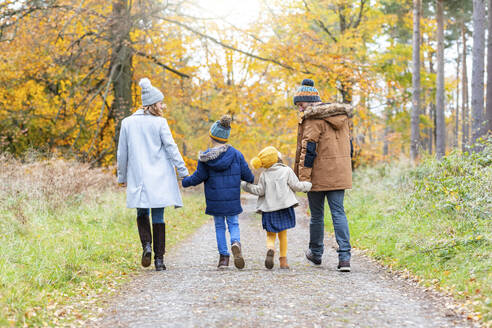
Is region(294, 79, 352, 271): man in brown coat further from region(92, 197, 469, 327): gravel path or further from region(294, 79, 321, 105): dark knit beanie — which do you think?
region(92, 197, 469, 327): gravel path

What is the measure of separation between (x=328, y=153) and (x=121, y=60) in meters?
9.64

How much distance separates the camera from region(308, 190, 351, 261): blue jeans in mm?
5605

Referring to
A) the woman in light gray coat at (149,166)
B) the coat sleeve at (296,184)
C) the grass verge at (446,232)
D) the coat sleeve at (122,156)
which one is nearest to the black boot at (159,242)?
the woman in light gray coat at (149,166)

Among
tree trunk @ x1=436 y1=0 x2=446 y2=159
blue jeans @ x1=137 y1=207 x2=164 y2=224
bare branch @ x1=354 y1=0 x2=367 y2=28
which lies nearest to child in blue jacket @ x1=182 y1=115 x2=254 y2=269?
blue jeans @ x1=137 y1=207 x2=164 y2=224

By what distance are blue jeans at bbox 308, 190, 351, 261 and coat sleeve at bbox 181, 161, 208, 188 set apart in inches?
54.9

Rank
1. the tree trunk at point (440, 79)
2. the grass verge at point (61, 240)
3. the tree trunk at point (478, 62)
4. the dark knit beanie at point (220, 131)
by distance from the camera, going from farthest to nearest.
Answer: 1. the tree trunk at point (440, 79)
2. the tree trunk at point (478, 62)
3. the dark knit beanie at point (220, 131)
4. the grass verge at point (61, 240)

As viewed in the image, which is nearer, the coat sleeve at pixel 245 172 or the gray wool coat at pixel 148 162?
the gray wool coat at pixel 148 162

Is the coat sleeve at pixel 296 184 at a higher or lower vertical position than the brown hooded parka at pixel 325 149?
lower

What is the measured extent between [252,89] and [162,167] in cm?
1154

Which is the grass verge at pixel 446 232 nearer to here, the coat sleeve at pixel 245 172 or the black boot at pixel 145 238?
the coat sleeve at pixel 245 172

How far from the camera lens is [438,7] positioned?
19.6 meters

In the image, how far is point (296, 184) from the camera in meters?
5.72

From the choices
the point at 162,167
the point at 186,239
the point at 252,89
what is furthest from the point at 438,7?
the point at 162,167

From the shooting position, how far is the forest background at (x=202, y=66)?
12.7 metres
